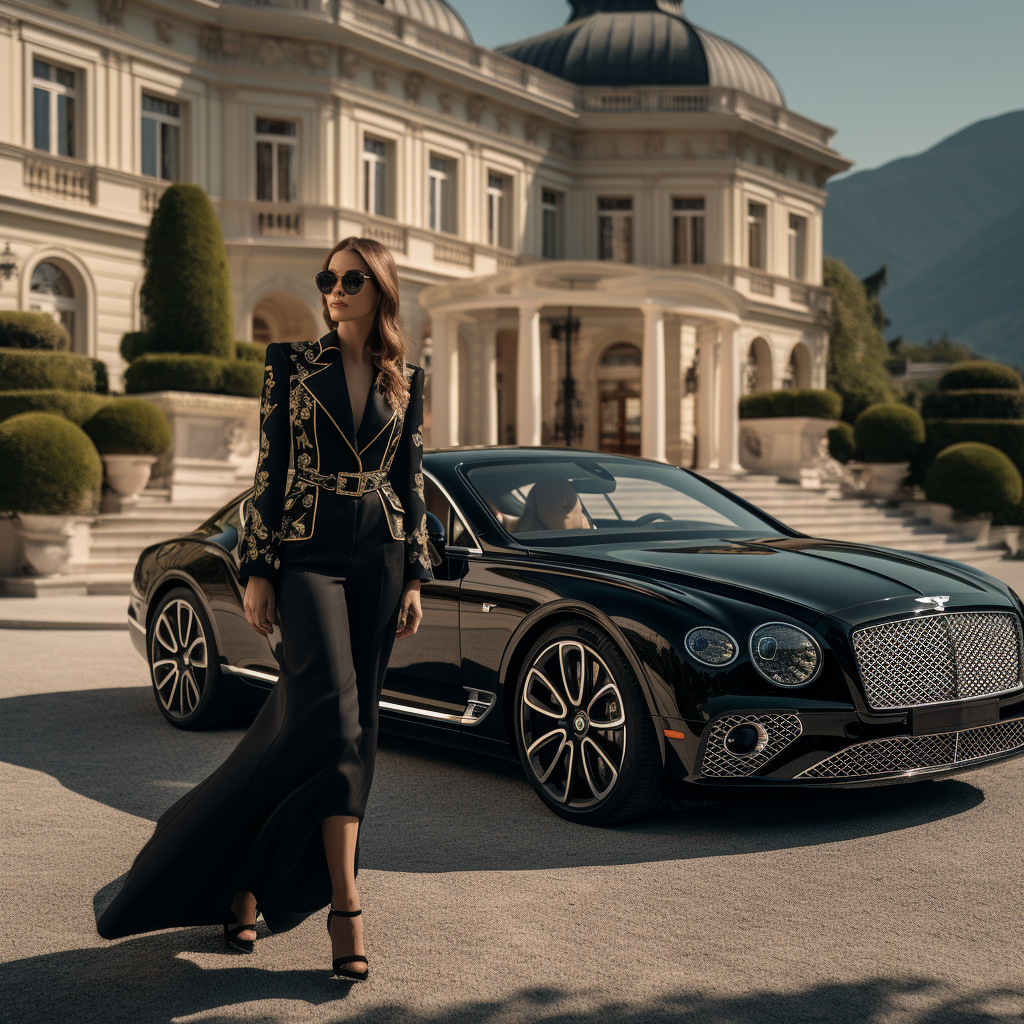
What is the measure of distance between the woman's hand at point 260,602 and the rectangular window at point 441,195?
33.0 meters

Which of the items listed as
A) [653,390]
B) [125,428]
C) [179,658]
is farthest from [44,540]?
[653,390]

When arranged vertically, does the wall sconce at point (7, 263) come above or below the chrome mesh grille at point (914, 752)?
above

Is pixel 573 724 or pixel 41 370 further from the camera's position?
pixel 41 370

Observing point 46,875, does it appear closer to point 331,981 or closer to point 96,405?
point 331,981

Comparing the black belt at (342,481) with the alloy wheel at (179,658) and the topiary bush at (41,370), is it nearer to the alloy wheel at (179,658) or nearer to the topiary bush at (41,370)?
the alloy wheel at (179,658)

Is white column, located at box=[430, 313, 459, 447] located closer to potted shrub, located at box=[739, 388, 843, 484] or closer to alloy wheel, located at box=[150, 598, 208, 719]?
potted shrub, located at box=[739, 388, 843, 484]

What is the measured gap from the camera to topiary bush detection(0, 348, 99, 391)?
1816 centimetres

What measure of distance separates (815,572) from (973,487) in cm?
2173

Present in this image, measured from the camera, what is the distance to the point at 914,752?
16.1 ft

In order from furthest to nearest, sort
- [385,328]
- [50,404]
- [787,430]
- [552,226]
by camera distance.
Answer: [552,226], [787,430], [50,404], [385,328]

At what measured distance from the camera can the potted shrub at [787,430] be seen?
2989 centimetres

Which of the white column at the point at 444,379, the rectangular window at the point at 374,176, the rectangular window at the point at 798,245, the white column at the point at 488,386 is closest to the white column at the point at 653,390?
the white column at the point at 488,386

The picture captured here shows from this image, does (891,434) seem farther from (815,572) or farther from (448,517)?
(815,572)

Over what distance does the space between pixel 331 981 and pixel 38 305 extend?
26626 millimetres
